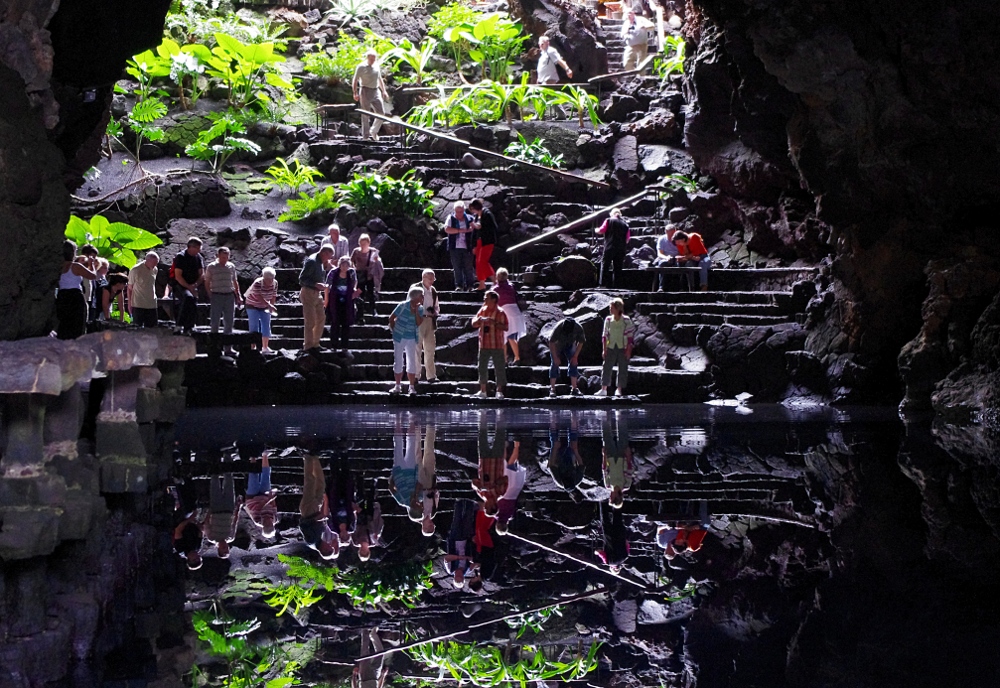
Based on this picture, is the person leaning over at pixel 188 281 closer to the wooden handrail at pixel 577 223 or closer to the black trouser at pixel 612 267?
the wooden handrail at pixel 577 223

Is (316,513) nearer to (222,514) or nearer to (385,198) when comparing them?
(222,514)

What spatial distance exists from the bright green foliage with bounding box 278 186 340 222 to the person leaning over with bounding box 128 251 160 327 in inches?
260

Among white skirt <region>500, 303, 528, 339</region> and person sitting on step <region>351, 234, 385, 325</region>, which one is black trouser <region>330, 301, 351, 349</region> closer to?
person sitting on step <region>351, 234, 385, 325</region>

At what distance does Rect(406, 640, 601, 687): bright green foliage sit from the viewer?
156 inches

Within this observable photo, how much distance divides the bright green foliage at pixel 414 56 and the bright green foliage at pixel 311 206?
761 cm

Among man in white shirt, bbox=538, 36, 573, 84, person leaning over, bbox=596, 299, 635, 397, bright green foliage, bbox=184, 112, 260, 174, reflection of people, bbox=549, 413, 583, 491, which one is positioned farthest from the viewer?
man in white shirt, bbox=538, 36, 573, 84

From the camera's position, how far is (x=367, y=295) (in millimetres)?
→ 17297

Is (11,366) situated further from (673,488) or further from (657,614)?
(673,488)

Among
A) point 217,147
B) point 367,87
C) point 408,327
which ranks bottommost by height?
point 408,327

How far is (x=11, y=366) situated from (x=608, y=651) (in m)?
3.80

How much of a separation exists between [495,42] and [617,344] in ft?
52.3

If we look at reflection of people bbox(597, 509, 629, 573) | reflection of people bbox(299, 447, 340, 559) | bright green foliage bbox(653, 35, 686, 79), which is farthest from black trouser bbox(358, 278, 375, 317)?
bright green foliage bbox(653, 35, 686, 79)

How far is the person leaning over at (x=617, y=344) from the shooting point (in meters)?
15.1

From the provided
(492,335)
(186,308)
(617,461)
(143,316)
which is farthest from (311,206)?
(617,461)
